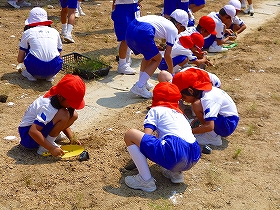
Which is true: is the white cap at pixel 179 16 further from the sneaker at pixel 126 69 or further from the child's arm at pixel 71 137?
the child's arm at pixel 71 137

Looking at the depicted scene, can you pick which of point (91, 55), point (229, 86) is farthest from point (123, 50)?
point (229, 86)

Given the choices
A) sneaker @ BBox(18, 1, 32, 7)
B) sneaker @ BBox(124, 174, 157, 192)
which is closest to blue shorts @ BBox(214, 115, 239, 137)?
sneaker @ BBox(124, 174, 157, 192)

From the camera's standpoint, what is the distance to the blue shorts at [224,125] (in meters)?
5.43

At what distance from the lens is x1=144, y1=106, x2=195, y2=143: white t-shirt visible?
441 cm

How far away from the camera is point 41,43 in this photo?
22.4ft

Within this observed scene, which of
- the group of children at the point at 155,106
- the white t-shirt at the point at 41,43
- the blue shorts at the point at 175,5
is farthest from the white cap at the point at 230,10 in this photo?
the white t-shirt at the point at 41,43

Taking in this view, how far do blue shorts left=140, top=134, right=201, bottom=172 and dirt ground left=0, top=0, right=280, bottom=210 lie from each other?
0.36 metres

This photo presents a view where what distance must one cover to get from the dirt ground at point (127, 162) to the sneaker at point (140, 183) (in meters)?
0.06

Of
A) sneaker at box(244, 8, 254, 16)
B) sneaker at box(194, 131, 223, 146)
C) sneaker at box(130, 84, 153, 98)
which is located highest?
sneaker at box(194, 131, 223, 146)

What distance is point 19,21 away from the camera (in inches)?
396

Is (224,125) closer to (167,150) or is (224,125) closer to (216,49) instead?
(167,150)

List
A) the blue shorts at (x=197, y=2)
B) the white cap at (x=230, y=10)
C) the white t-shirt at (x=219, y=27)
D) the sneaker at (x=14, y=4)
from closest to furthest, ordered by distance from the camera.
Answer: the white t-shirt at (x=219, y=27)
the white cap at (x=230, y=10)
the blue shorts at (x=197, y=2)
the sneaker at (x=14, y=4)

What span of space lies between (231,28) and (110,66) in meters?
3.63

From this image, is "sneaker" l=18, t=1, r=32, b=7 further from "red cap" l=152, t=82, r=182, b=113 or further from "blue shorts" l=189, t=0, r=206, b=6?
"red cap" l=152, t=82, r=182, b=113
